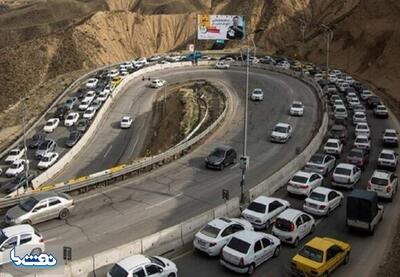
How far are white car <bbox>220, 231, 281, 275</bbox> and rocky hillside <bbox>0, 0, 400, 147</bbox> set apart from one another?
5336 cm

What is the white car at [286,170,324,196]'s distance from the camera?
31312mm

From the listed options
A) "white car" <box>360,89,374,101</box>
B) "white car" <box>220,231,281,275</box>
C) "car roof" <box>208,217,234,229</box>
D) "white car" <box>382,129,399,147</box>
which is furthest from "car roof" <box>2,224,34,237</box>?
"white car" <box>360,89,374,101</box>

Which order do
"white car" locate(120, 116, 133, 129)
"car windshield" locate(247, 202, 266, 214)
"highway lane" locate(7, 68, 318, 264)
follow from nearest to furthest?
1. "highway lane" locate(7, 68, 318, 264)
2. "car windshield" locate(247, 202, 266, 214)
3. "white car" locate(120, 116, 133, 129)

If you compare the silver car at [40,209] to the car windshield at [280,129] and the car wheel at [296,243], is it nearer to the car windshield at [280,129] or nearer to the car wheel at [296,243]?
the car wheel at [296,243]

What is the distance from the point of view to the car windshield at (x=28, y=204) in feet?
87.4

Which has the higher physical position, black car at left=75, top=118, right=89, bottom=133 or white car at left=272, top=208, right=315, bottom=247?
white car at left=272, top=208, right=315, bottom=247

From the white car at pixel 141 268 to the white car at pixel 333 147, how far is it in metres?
23.1

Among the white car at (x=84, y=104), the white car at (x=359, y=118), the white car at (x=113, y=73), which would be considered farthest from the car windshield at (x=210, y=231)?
the white car at (x=113, y=73)

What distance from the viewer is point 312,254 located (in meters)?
21.7

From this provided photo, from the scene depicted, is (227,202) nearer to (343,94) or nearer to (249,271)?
(249,271)

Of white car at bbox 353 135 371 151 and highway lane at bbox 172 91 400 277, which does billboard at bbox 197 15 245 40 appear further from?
highway lane at bbox 172 91 400 277

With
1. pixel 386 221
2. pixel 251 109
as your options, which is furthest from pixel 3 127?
pixel 386 221

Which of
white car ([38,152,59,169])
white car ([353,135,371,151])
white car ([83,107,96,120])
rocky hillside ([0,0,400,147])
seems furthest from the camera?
rocky hillside ([0,0,400,147])

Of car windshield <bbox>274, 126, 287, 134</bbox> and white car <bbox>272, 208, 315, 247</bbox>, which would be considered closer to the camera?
white car <bbox>272, 208, 315, 247</bbox>
